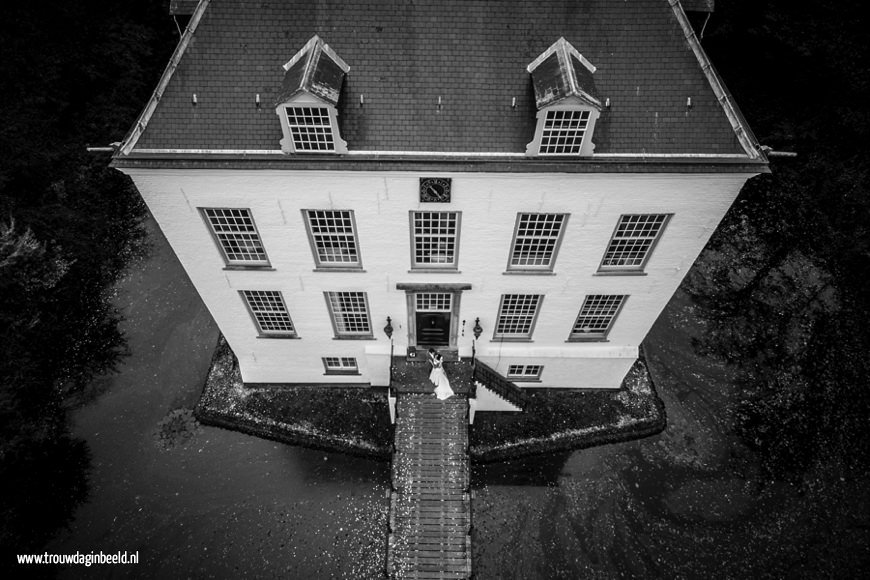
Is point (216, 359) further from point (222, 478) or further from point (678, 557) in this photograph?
point (678, 557)

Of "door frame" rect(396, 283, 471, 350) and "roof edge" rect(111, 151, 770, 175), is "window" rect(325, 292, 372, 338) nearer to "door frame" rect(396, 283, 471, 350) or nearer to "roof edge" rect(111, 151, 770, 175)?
"door frame" rect(396, 283, 471, 350)

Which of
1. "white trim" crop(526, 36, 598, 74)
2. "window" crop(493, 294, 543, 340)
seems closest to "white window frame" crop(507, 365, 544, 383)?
"window" crop(493, 294, 543, 340)

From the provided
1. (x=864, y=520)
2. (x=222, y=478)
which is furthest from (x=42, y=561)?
(x=864, y=520)

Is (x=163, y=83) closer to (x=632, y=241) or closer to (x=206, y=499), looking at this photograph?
(x=632, y=241)

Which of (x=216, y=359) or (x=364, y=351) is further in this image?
(x=216, y=359)

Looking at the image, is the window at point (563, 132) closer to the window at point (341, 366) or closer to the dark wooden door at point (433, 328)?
the dark wooden door at point (433, 328)

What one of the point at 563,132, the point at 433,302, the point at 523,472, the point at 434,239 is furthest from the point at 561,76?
the point at 523,472

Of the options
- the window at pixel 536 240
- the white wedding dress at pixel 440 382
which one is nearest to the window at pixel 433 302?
the white wedding dress at pixel 440 382
